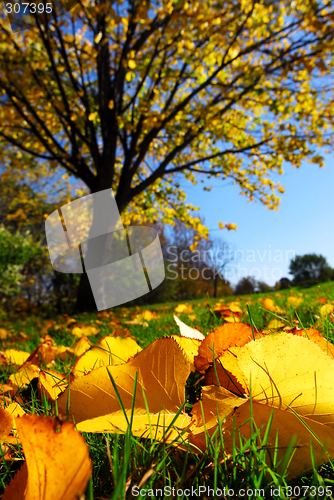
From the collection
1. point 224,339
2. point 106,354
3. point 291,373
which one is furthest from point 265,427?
point 106,354

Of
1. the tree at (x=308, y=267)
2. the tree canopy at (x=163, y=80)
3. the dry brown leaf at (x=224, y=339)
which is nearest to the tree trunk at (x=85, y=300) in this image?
the tree canopy at (x=163, y=80)

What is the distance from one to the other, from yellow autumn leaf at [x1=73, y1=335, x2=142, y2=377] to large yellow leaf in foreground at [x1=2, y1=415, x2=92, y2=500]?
33 centimetres

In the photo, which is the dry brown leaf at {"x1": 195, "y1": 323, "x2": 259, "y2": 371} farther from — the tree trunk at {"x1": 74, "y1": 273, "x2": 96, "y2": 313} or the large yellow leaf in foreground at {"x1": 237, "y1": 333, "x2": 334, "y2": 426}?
the tree trunk at {"x1": 74, "y1": 273, "x2": 96, "y2": 313}

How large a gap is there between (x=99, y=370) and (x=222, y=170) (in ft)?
24.0

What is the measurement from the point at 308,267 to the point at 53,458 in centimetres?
3081

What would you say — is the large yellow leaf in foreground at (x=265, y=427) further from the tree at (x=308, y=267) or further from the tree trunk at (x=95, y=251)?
the tree at (x=308, y=267)

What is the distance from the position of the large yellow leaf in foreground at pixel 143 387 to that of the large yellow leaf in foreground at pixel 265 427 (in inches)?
1.4

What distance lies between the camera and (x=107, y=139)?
20.8 ft

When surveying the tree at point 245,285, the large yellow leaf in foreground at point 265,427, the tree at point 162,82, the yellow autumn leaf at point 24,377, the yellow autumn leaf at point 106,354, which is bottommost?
the tree at point 245,285

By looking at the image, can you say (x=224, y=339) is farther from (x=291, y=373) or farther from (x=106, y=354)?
(x=106, y=354)

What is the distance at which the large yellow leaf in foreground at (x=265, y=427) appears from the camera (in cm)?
36

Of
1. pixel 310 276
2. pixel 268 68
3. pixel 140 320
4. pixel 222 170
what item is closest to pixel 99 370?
pixel 140 320

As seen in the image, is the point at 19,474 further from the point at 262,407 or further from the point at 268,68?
the point at 268,68

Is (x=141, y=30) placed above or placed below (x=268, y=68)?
above
